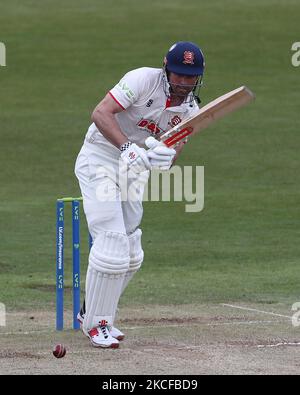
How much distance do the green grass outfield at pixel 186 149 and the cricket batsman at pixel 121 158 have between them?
1770 mm

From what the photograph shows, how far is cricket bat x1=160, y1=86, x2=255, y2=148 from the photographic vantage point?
281 inches

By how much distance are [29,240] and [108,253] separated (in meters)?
5.14

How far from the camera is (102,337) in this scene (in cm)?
707

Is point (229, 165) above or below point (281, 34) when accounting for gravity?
below

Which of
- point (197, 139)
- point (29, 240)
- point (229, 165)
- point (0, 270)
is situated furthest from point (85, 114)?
point (0, 270)

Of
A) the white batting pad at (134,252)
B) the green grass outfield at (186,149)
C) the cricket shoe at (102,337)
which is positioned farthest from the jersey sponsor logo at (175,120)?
the green grass outfield at (186,149)

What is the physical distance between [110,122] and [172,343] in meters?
1.40

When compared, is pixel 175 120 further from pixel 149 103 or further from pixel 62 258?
pixel 62 258

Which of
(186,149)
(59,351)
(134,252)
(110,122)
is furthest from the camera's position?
(186,149)

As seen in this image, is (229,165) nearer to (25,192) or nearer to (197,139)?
(197,139)

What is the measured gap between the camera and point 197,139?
17.9m

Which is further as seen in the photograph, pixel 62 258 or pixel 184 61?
pixel 62 258

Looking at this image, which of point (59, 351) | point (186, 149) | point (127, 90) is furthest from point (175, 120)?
point (186, 149)

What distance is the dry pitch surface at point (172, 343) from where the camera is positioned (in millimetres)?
6426
